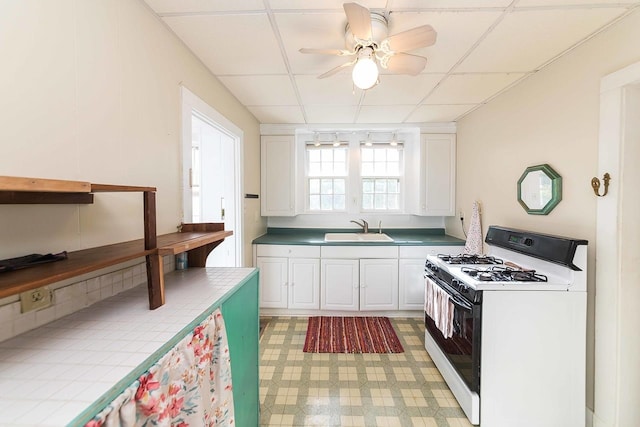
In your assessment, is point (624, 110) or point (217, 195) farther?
point (217, 195)

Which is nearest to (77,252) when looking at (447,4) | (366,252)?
(447,4)

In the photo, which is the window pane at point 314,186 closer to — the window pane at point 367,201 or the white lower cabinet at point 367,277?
the window pane at point 367,201

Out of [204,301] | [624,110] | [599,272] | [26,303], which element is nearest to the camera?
[26,303]

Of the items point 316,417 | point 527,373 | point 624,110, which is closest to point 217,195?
point 316,417

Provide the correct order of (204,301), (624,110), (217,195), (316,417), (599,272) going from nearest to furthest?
1. (204,301)
2. (624,110)
3. (599,272)
4. (316,417)
5. (217,195)

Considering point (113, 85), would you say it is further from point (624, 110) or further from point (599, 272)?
point (599, 272)

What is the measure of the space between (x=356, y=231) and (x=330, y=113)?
5.36 feet

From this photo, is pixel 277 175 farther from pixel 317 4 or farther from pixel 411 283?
pixel 317 4

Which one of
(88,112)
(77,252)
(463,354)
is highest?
(88,112)

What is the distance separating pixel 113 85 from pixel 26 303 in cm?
87

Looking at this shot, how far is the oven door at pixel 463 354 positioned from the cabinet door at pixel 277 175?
205 cm

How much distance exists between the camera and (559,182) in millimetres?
1838

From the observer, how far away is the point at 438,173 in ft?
11.3

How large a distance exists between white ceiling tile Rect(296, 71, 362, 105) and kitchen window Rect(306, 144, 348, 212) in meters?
1.21
